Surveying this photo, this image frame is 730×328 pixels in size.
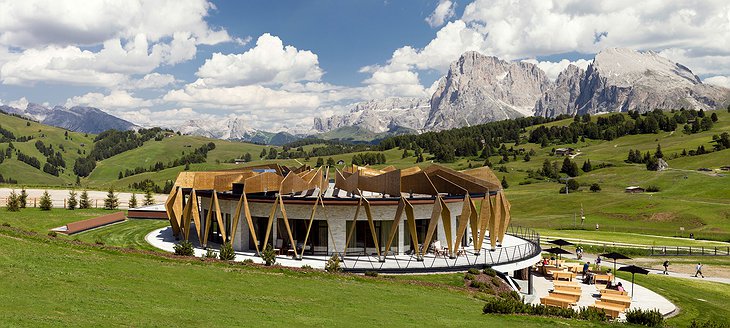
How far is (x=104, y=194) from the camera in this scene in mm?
114688

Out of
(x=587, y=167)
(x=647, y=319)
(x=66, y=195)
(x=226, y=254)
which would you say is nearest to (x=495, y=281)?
(x=647, y=319)

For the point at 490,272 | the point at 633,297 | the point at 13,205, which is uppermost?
the point at 13,205

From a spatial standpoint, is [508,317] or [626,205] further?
[626,205]

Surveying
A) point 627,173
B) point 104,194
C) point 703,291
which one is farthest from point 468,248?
point 627,173

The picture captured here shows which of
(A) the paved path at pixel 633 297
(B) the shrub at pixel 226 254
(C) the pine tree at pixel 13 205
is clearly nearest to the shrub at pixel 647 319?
(A) the paved path at pixel 633 297

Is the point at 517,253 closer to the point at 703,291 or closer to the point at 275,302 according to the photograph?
the point at 703,291

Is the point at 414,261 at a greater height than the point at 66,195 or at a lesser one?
lesser

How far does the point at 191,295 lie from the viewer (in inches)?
907

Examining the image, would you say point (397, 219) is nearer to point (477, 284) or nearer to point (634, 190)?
point (477, 284)

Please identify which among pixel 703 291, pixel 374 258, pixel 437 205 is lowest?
pixel 703 291

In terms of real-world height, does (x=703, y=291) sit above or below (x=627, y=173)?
below

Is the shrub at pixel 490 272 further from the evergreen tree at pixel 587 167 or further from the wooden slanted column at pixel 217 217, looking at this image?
the evergreen tree at pixel 587 167

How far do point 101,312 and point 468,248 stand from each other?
37501 millimetres

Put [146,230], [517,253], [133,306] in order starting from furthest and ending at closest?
[146,230] < [517,253] < [133,306]
